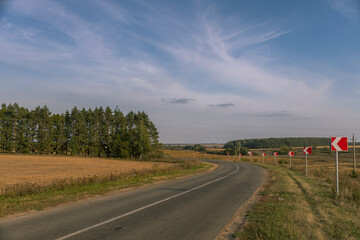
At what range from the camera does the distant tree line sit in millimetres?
69938

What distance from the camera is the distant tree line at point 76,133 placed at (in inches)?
2753

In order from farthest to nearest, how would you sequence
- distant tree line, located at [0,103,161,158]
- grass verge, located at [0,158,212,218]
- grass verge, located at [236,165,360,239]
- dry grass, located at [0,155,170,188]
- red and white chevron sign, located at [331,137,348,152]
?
1. distant tree line, located at [0,103,161,158]
2. dry grass, located at [0,155,170,188]
3. red and white chevron sign, located at [331,137,348,152]
4. grass verge, located at [0,158,212,218]
5. grass verge, located at [236,165,360,239]

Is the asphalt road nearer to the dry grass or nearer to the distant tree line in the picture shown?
the dry grass

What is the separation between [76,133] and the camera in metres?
77.2

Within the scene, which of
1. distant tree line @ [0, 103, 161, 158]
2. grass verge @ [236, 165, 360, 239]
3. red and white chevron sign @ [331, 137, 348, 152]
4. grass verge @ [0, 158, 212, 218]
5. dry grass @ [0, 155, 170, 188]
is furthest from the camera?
distant tree line @ [0, 103, 161, 158]

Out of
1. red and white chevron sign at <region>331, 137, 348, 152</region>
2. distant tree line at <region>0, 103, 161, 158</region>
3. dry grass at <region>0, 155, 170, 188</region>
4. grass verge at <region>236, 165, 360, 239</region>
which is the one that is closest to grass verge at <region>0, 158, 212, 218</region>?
dry grass at <region>0, 155, 170, 188</region>

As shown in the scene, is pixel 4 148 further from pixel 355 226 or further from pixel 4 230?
pixel 355 226

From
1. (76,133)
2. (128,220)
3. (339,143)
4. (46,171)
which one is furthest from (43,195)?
(76,133)

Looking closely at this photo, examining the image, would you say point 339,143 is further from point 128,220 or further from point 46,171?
point 46,171

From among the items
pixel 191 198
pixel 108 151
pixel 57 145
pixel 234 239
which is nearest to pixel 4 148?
pixel 57 145

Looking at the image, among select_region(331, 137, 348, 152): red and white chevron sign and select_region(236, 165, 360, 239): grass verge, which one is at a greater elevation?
select_region(331, 137, 348, 152): red and white chevron sign

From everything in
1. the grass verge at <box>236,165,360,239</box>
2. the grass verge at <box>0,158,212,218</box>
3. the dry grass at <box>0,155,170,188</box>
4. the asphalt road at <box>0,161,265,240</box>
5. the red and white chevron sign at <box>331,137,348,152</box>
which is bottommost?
the dry grass at <box>0,155,170,188</box>

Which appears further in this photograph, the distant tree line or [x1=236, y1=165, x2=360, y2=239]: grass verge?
the distant tree line

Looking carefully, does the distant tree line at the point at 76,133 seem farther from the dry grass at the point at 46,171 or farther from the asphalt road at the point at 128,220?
the asphalt road at the point at 128,220
